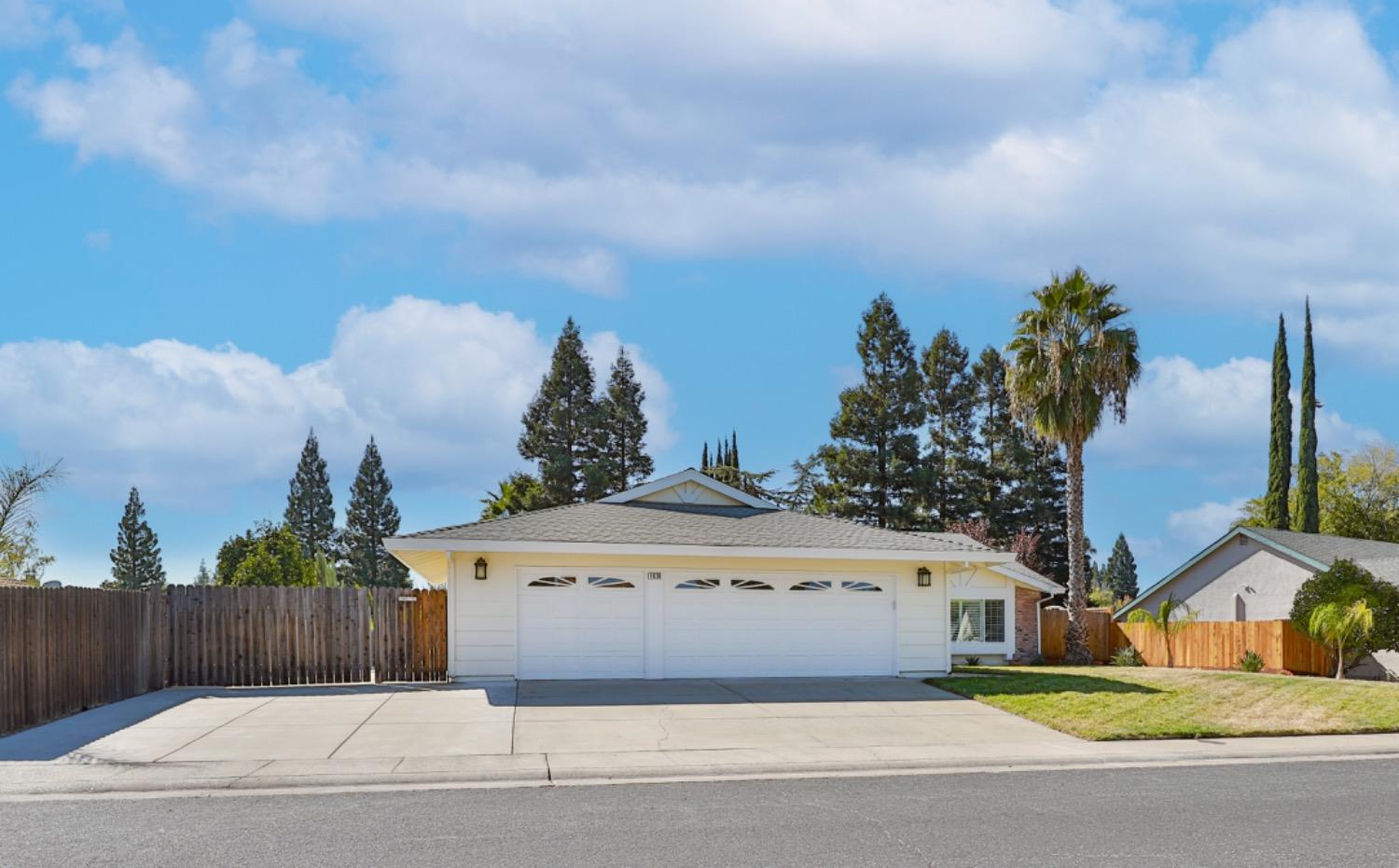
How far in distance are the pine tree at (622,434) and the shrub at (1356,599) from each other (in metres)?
34.2

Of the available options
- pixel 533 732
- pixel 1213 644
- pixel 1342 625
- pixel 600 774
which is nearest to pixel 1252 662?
pixel 1213 644

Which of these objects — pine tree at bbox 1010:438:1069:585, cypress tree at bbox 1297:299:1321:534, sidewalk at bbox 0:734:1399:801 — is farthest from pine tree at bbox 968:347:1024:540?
sidewalk at bbox 0:734:1399:801

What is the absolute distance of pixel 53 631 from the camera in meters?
15.4

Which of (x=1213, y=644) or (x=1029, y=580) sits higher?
(x=1029, y=580)

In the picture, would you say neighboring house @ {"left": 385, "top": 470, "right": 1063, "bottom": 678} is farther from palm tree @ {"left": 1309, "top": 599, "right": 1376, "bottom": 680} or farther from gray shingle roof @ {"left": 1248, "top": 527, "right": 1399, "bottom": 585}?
gray shingle roof @ {"left": 1248, "top": 527, "right": 1399, "bottom": 585}

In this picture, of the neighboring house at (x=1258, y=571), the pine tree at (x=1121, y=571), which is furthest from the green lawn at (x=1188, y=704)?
the pine tree at (x=1121, y=571)

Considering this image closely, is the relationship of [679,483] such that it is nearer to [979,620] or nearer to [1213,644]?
[979,620]

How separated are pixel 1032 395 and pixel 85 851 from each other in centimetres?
2551

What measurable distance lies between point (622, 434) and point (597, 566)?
119 feet

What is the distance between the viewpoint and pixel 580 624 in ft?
66.3

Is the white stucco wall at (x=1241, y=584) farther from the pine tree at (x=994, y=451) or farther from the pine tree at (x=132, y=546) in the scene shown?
the pine tree at (x=132, y=546)

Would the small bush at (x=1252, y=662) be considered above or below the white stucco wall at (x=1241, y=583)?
below

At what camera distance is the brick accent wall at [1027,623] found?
31.7 m

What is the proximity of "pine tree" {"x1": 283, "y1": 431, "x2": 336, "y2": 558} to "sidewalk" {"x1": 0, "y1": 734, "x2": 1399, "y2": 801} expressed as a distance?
64483mm
